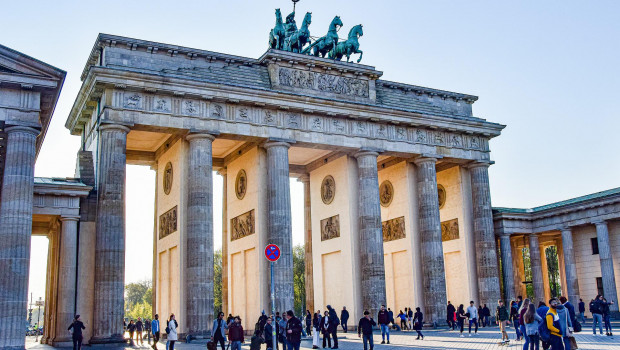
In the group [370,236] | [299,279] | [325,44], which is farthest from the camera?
[299,279]

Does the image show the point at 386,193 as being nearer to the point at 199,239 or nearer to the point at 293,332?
the point at 199,239

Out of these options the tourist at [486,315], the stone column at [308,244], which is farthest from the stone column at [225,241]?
the tourist at [486,315]

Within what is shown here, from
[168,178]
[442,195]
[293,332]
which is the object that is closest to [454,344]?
[293,332]

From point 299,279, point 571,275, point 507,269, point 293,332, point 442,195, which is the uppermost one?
point 442,195

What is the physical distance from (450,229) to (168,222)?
18054mm

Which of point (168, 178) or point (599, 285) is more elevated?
point (168, 178)

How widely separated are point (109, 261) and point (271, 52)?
535 inches

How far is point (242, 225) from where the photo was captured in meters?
34.4

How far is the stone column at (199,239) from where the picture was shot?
28.5 metres

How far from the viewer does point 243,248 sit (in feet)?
112

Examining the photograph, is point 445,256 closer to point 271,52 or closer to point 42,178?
point 271,52

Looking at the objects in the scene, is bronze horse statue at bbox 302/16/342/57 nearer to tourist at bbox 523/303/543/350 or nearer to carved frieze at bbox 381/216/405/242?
carved frieze at bbox 381/216/405/242

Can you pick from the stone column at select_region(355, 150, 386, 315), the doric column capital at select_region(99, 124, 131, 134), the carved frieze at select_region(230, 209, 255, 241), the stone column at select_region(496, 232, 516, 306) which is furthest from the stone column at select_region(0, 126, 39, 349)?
the stone column at select_region(496, 232, 516, 306)

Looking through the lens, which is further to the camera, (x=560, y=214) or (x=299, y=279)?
(x=299, y=279)
